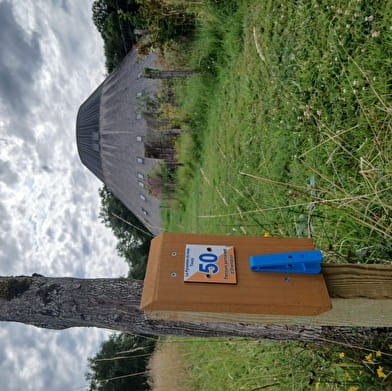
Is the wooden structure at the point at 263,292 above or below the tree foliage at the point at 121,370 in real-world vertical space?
below

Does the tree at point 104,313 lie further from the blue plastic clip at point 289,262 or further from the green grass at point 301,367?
the blue plastic clip at point 289,262

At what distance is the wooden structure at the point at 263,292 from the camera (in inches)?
48.9

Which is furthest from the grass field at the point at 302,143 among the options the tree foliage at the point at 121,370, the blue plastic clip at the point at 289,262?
the tree foliage at the point at 121,370

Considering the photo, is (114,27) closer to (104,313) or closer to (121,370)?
(104,313)

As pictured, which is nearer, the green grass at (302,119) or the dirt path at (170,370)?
the green grass at (302,119)

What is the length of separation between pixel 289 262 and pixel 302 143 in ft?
7.30

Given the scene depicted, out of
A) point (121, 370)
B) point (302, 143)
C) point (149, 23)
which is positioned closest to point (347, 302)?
point (302, 143)

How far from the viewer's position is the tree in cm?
230

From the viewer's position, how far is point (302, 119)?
3.26 meters

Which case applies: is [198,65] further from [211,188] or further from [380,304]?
[380,304]

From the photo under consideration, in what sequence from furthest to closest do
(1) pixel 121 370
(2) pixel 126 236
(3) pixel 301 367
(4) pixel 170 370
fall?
(2) pixel 126 236
(1) pixel 121 370
(4) pixel 170 370
(3) pixel 301 367

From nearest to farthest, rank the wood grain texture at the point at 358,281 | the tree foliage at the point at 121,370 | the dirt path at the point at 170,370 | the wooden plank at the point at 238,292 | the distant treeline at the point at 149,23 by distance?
the wooden plank at the point at 238,292 → the wood grain texture at the point at 358,281 → the dirt path at the point at 170,370 → the distant treeline at the point at 149,23 → the tree foliage at the point at 121,370

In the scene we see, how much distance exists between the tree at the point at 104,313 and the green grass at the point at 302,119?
538 mm

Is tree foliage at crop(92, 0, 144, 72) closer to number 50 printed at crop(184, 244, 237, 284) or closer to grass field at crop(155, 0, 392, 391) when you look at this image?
grass field at crop(155, 0, 392, 391)
